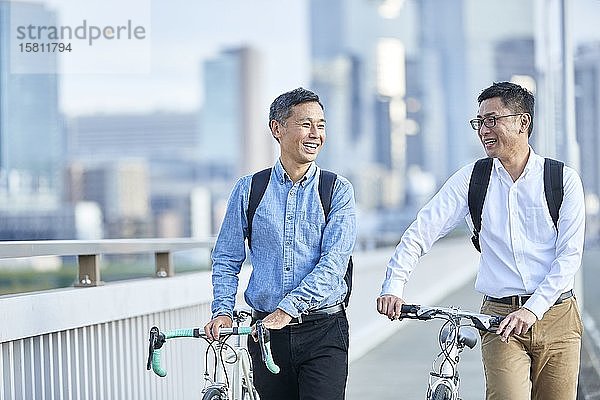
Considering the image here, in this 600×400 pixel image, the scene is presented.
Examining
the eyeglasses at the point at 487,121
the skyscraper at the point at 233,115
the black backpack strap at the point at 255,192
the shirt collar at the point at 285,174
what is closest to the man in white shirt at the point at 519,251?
the eyeglasses at the point at 487,121

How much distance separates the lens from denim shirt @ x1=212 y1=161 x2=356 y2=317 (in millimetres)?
4801

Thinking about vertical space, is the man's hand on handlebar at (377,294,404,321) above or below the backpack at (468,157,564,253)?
below

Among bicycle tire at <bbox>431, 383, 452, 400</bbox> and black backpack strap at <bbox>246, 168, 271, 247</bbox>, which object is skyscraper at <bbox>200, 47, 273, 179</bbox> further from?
bicycle tire at <bbox>431, 383, 452, 400</bbox>

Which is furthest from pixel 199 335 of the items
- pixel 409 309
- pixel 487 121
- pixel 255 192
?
pixel 487 121

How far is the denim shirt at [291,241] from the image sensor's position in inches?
189

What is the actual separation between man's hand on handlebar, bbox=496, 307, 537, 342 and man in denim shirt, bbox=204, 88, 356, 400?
59cm

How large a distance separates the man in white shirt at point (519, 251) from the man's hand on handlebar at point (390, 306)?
0.22 feet

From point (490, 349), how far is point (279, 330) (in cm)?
76

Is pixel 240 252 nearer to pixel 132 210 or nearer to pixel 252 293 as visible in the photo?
pixel 252 293

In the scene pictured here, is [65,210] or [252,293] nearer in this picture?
[252,293]

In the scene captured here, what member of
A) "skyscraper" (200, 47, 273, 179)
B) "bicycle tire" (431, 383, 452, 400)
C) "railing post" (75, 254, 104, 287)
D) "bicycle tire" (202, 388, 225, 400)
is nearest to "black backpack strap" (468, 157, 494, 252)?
"bicycle tire" (431, 383, 452, 400)

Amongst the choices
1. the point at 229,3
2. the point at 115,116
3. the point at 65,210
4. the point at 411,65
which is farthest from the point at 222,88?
the point at 411,65

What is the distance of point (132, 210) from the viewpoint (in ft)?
487

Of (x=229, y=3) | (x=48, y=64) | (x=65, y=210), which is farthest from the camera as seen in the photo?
(x=65, y=210)
